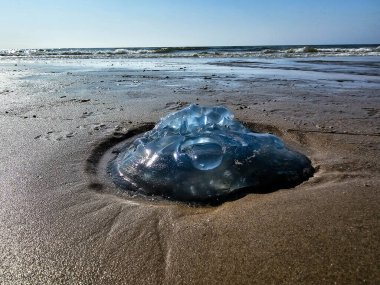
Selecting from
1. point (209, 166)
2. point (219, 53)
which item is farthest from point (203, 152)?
point (219, 53)

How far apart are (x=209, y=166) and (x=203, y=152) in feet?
0.43

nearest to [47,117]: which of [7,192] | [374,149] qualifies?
[7,192]

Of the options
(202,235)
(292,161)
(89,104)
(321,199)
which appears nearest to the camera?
(202,235)

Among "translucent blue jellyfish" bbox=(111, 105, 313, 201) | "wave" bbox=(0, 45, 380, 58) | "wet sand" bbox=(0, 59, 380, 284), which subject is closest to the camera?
"wet sand" bbox=(0, 59, 380, 284)

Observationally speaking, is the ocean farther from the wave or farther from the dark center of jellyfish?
the dark center of jellyfish

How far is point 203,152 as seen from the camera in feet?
6.32

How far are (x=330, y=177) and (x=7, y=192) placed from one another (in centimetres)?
184

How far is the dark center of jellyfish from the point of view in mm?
1842

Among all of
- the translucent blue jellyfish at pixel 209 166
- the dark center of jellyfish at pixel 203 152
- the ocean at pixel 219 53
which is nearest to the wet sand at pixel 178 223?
the translucent blue jellyfish at pixel 209 166

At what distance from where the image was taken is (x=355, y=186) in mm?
1726

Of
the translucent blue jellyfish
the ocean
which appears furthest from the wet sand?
the ocean

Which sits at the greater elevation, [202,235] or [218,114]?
[218,114]

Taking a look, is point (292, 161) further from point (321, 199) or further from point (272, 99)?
point (272, 99)

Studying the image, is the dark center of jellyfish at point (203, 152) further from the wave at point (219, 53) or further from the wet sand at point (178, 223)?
the wave at point (219, 53)
